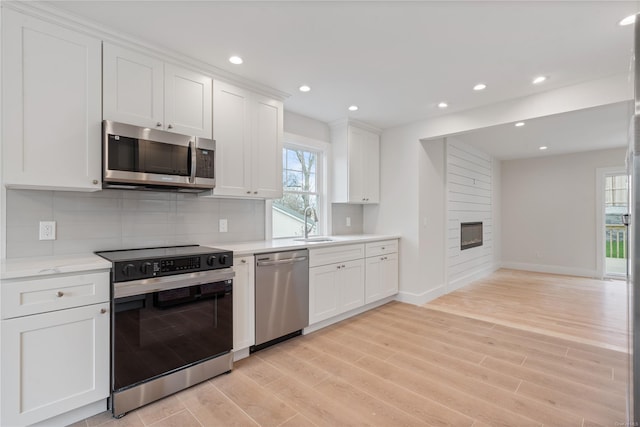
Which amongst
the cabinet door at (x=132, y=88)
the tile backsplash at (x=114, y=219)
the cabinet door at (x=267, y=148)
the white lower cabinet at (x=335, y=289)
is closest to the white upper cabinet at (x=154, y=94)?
the cabinet door at (x=132, y=88)

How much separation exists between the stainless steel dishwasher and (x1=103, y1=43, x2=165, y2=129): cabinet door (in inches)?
55.2

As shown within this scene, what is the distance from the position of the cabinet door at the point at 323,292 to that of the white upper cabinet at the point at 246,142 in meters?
0.94

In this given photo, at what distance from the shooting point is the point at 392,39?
2246 millimetres

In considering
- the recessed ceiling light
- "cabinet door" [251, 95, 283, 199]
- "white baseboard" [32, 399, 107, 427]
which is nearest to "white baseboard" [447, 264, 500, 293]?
"cabinet door" [251, 95, 283, 199]

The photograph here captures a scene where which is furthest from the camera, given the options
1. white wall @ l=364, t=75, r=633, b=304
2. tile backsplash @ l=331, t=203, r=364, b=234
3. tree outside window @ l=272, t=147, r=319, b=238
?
tile backsplash @ l=331, t=203, r=364, b=234

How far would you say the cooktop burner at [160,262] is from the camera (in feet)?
6.17

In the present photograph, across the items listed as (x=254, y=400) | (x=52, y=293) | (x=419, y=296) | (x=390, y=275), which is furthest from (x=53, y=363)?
(x=419, y=296)

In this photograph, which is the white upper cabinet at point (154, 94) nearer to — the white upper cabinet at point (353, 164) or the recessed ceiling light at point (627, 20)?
the white upper cabinet at point (353, 164)

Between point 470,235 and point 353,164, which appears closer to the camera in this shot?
point 353,164

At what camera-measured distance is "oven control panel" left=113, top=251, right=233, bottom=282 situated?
1879mm

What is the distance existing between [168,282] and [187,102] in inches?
57.1

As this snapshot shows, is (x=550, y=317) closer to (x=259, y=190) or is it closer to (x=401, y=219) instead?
(x=401, y=219)

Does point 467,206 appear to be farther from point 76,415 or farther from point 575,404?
point 76,415

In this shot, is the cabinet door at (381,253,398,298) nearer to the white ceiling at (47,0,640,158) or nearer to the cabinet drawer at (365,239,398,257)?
the cabinet drawer at (365,239,398,257)
